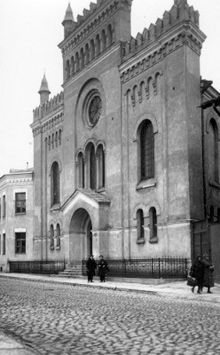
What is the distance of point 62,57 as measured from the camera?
37.6 metres

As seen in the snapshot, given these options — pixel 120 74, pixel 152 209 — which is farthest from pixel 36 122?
pixel 152 209

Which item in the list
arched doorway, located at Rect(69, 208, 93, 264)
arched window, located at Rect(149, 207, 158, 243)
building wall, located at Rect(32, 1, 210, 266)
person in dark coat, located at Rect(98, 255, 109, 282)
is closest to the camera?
building wall, located at Rect(32, 1, 210, 266)

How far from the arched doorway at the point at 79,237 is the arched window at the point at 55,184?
468 centimetres

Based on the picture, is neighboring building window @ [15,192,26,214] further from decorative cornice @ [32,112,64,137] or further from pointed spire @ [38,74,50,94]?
pointed spire @ [38,74,50,94]

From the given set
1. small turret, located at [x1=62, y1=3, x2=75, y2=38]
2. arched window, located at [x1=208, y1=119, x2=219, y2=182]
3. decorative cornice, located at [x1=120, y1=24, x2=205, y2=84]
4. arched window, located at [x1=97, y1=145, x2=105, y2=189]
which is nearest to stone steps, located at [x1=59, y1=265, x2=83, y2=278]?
arched window, located at [x1=97, y1=145, x2=105, y2=189]

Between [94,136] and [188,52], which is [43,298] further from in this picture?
[94,136]

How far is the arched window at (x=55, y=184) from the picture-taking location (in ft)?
124

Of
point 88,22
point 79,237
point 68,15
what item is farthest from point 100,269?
point 68,15

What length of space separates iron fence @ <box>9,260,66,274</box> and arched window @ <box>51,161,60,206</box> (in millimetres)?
4599

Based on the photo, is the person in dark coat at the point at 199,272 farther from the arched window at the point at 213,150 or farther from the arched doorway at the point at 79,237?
the arched doorway at the point at 79,237

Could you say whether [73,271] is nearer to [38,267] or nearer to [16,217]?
[38,267]

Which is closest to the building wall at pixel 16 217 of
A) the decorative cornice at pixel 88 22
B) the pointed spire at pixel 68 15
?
the decorative cornice at pixel 88 22

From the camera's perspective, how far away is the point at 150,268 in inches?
1017

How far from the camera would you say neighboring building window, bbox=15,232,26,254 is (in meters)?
42.5
